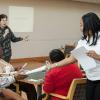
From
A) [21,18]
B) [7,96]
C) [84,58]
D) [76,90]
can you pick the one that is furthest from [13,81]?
[21,18]

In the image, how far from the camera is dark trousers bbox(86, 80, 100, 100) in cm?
264

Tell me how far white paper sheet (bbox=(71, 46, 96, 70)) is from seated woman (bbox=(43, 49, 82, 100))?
0.39 metres

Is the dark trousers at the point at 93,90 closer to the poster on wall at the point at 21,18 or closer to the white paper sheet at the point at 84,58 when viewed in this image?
the white paper sheet at the point at 84,58

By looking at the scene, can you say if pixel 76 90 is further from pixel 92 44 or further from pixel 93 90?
pixel 92 44

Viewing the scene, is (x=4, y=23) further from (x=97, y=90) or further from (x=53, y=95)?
(x=97, y=90)

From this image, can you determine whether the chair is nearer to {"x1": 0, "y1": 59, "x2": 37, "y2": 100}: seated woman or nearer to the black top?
{"x1": 0, "y1": 59, "x2": 37, "y2": 100}: seated woman

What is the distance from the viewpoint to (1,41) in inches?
232

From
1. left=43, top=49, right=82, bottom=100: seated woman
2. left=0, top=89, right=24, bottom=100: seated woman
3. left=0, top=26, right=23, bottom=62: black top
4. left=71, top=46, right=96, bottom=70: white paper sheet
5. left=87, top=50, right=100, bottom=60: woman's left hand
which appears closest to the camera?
Answer: left=87, top=50, right=100, bottom=60: woman's left hand

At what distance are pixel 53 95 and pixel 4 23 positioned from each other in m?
3.18

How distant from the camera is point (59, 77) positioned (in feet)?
10.1

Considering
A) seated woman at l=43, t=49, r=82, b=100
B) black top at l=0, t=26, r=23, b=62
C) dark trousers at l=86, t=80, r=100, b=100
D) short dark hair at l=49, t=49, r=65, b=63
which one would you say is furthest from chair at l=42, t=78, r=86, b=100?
black top at l=0, t=26, r=23, b=62

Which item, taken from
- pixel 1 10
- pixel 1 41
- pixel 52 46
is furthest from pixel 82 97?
pixel 52 46

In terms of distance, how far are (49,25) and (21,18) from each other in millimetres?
1407

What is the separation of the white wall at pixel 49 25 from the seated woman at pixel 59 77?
6101mm
